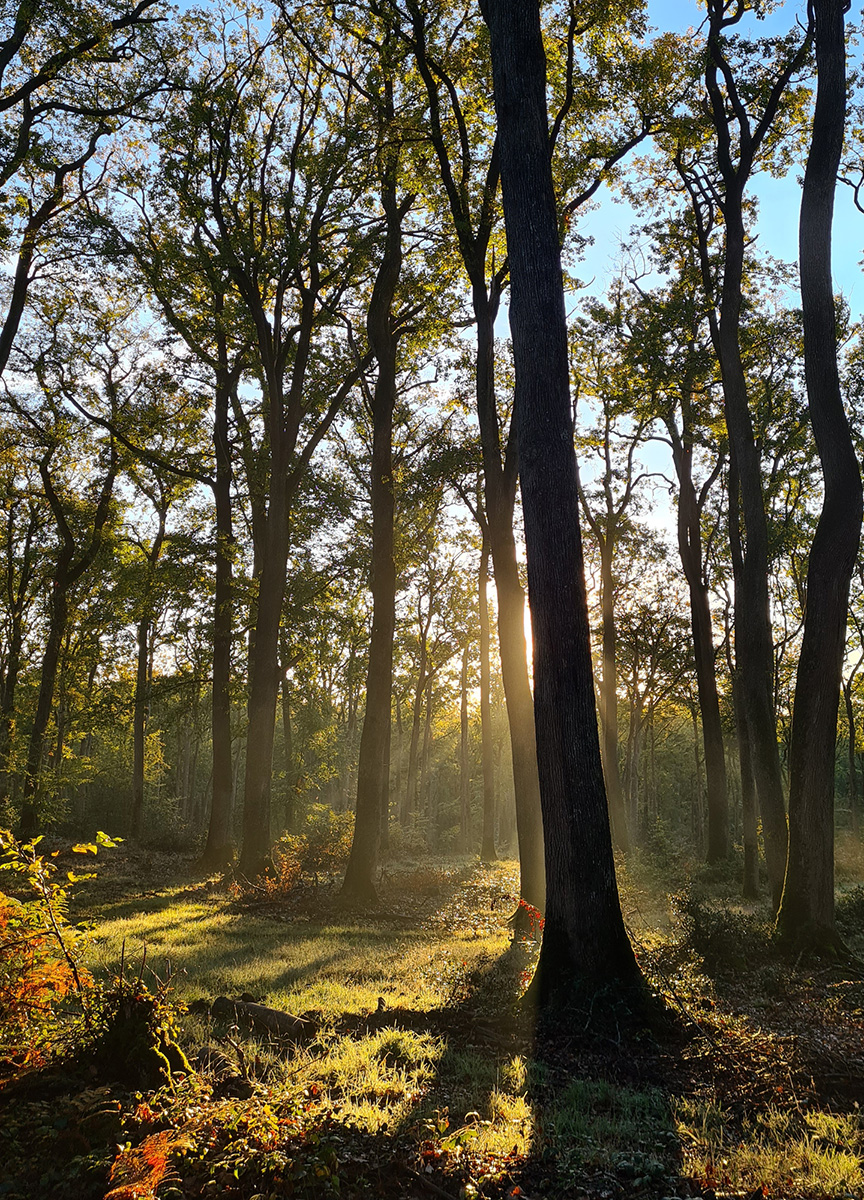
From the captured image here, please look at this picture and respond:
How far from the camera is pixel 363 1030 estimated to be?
5609 mm

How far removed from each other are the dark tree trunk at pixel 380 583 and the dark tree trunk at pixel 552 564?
23.8 ft

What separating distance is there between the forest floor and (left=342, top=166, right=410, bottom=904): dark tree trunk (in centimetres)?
491

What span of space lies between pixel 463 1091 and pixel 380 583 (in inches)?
427

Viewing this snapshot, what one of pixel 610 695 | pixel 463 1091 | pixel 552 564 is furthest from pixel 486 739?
pixel 463 1091

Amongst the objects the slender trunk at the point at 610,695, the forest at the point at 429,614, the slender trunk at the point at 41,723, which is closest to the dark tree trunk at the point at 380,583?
the forest at the point at 429,614

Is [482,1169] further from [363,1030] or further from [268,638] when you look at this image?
[268,638]

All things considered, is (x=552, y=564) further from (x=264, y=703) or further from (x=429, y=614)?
(x=429, y=614)

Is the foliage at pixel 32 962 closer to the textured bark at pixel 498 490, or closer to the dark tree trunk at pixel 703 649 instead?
the textured bark at pixel 498 490

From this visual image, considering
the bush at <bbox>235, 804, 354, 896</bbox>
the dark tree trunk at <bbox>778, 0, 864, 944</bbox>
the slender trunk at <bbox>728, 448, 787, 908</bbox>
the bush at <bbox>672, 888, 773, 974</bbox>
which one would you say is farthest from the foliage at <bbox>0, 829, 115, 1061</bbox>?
the bush at <bbox>235, 804, 354, 896</bbox>

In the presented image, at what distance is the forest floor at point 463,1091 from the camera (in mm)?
3145

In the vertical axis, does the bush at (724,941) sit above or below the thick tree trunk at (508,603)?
below

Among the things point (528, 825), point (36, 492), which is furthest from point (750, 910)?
point (36, 492)

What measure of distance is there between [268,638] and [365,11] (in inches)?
473

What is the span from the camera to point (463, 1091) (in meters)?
4.40
